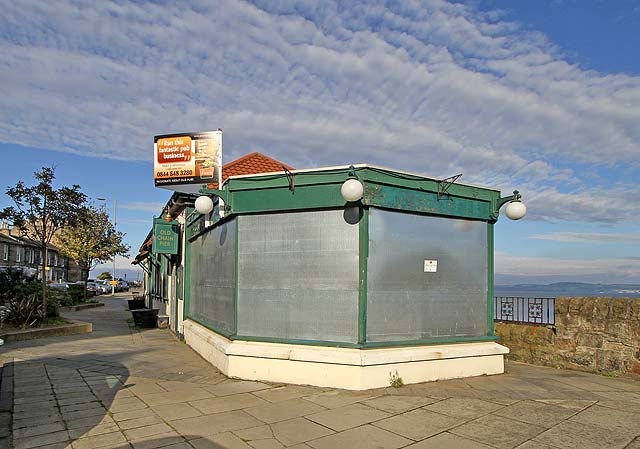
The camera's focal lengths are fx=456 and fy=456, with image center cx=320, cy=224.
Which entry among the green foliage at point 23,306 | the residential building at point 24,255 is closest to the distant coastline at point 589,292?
the green foliage at point 23,306

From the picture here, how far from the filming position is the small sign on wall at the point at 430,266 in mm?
7953

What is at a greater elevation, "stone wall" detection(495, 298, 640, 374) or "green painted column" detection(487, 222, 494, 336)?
"green painted column" detection(487, 222, 494, 336)

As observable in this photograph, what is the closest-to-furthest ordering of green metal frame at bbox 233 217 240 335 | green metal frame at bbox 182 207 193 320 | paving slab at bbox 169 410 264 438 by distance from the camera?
paving slab at bbox 169 410 264 438 < green metal frame at bbox 233 217 240 335 < green metal frame at bbox 182 207 193 320

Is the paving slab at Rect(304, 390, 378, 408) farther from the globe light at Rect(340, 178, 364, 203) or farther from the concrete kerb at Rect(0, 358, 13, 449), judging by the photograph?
the concrete kerb at Rect(0, 358, 13, 449)

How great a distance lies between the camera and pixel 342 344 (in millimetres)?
7156

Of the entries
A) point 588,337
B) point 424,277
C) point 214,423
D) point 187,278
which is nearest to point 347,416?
Result: point 214,423

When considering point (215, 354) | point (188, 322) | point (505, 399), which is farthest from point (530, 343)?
point (188, 322)

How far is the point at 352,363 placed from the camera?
687 centimetres

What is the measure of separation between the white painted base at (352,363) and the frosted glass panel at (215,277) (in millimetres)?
805

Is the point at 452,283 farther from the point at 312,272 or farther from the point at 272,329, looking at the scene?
the point at 272,329

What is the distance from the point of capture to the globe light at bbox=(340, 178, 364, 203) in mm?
6754

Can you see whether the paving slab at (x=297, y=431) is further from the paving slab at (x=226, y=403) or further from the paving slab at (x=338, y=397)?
the paving slab at (x=226, y=403)

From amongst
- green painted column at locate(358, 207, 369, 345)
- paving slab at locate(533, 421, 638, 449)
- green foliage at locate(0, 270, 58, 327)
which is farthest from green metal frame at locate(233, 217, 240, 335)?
green foliage at locate(0, 270, 58, 327)

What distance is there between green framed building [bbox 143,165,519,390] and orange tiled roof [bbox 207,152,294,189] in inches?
151
